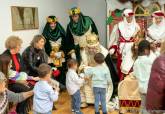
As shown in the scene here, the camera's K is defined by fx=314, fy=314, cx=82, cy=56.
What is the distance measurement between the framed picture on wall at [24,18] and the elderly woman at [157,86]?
328 centimetres

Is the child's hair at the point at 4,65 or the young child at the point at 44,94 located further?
the child's hair at the point at 4,65

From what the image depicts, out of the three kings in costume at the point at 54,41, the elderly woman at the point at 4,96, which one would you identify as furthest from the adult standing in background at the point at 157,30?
the elderly woman at the point at 4,96

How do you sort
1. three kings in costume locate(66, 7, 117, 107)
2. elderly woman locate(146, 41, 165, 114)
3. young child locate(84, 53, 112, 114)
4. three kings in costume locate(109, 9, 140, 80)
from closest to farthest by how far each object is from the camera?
elderly woman locate(146, 41, 165, 114) → young child locate(84, 53, 112, 114) → three kings in costume locate(66, 7, 117, 107) → three kings in costume locate(109, 9, 140, 80)

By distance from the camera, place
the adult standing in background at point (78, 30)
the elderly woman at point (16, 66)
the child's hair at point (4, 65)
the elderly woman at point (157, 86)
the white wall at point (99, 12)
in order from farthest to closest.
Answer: the white wall at point (99, 12), the adult standing in background at point (78, 30), the elderly woman at point (16, 66), the child's hair at point (4, 65), the elderly woman at point (157, 86)

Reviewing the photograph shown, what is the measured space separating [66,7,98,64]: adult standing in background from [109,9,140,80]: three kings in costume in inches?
19.7

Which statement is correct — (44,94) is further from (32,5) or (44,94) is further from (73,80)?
(32,5)

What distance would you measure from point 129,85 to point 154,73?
2.31 metres

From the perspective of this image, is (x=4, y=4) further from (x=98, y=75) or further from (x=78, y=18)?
(x=98, y=75)

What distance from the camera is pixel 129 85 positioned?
14.4 ft

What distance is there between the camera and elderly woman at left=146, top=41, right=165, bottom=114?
2068 millimetres

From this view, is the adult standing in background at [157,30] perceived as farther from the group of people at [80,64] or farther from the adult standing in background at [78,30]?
the adult standing in background at [78,30]

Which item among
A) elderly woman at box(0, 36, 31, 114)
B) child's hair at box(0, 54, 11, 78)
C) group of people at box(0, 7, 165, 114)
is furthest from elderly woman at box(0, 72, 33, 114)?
elderly woman at box(0, 36, 31, 114)

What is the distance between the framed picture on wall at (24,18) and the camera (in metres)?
4.98

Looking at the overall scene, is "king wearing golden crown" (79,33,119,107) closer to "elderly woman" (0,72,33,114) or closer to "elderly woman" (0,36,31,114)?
"elderly woman" (0,36,31,114)
